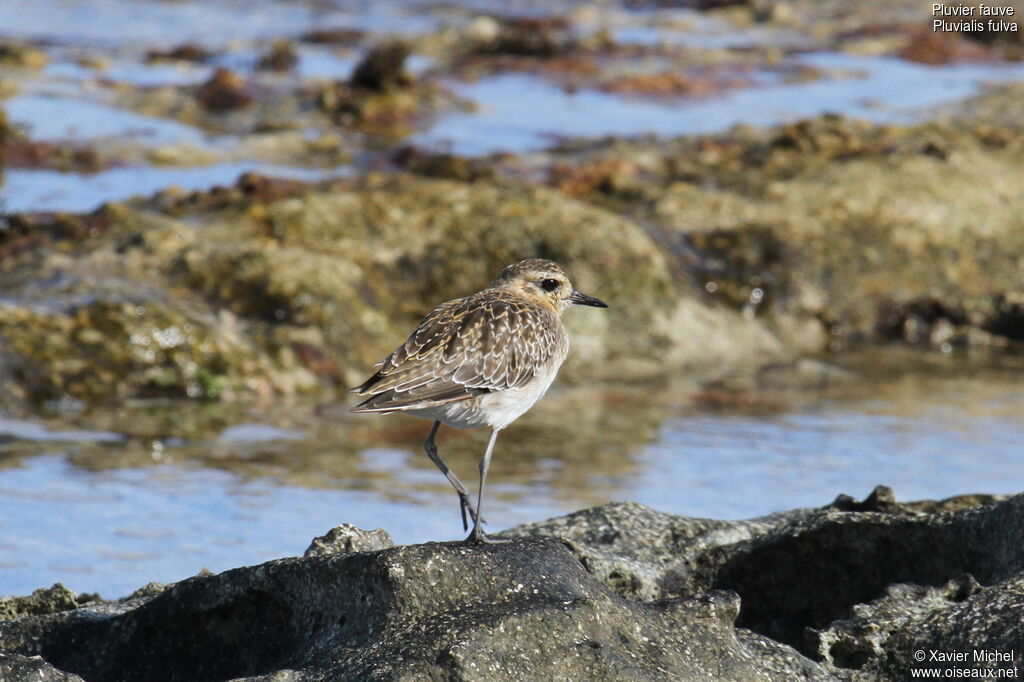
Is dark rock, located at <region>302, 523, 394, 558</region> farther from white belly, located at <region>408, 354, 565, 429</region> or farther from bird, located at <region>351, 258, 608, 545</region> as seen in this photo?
white belly, located at <region>408, 354, 565, 429</region>

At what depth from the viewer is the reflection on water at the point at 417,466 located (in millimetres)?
8402

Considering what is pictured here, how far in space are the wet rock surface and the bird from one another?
0.77 metres

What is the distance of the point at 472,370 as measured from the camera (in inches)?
271

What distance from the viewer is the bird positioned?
21.8 ft

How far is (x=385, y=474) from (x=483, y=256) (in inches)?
155

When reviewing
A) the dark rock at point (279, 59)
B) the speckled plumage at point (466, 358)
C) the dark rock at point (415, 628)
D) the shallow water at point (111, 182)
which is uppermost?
the dark rock at point (279, 59)

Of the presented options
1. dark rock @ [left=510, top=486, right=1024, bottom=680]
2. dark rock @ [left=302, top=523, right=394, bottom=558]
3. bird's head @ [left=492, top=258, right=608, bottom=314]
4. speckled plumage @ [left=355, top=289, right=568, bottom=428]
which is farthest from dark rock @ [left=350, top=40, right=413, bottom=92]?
dark rock @ [left=302, top=523, right=394, bottom=558]

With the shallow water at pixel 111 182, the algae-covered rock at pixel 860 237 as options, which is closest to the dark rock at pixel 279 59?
the shallow water at pixel 111 182

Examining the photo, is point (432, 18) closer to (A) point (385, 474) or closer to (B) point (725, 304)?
(B) point (725, 304)

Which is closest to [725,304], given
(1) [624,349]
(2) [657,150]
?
(1) [624,349]

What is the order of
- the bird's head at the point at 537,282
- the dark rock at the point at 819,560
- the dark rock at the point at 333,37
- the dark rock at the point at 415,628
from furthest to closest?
1. the dark rock at the point at 333,37
2. the bird's head at the point at 537,282
3. the dark rock at the point at 819,560
4. the dark rock at the point at 415,628

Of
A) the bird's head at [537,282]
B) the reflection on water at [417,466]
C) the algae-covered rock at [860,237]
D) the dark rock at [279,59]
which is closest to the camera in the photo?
the bird's head at [537,282]

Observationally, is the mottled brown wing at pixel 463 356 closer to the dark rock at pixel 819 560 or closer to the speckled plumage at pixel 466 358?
the speckled plumage at pixel 466 358

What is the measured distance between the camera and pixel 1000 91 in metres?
21.7
